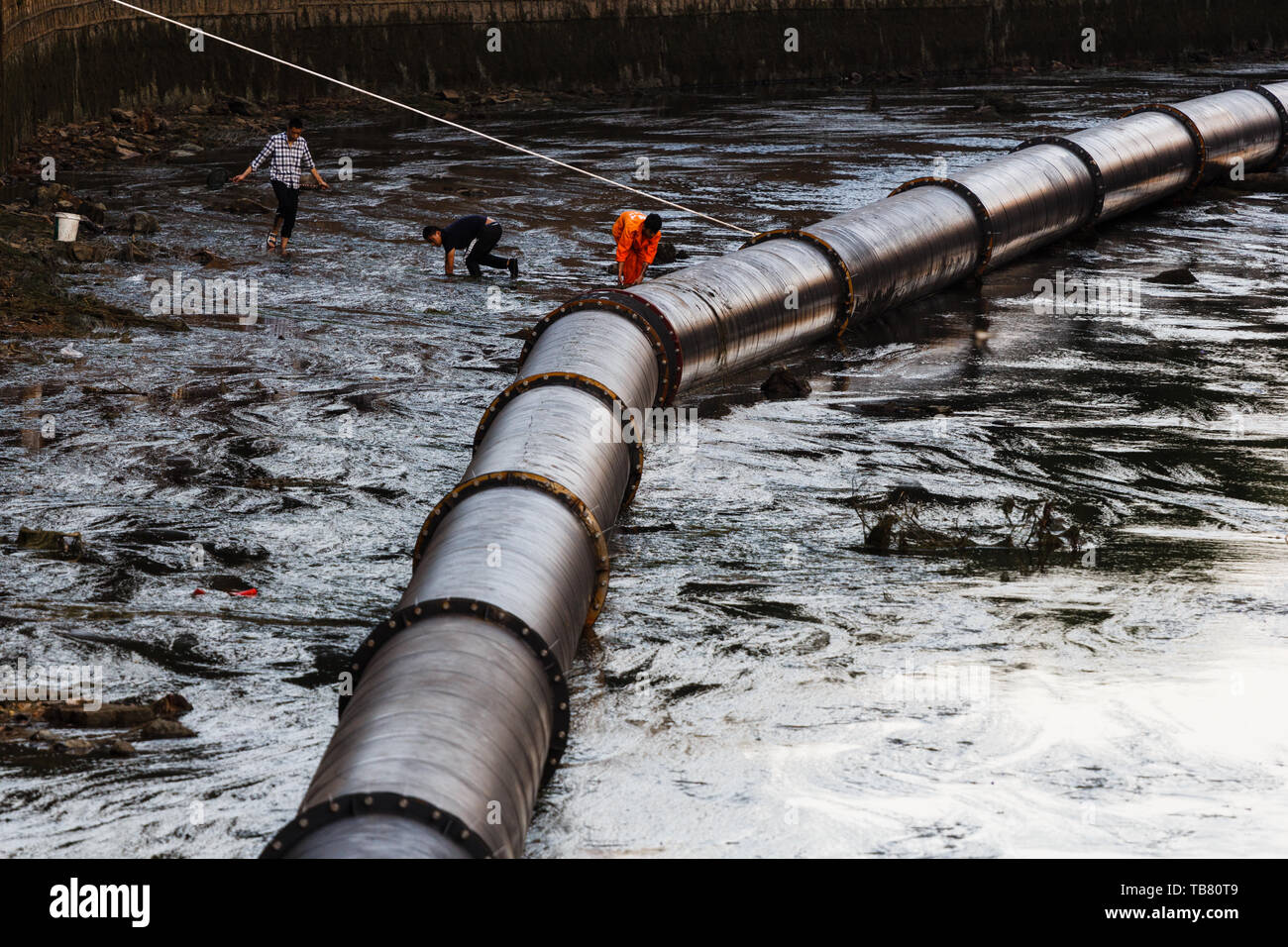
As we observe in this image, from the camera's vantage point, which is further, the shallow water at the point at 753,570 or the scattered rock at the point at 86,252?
the scattered rock at the point at 86,252

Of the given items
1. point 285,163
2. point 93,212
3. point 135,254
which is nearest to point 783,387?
point 285,163

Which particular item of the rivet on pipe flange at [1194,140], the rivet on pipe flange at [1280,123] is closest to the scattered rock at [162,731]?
the rivet on pipe flange at [1194,140]

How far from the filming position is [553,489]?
27.3ft

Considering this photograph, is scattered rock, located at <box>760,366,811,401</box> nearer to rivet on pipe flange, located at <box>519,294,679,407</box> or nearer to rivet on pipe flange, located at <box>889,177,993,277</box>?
rivet on pipe flange, located at <box>519,294,679,407</box>

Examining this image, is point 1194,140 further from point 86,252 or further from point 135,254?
point 86,252

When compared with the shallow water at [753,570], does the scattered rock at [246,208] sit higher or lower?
higher

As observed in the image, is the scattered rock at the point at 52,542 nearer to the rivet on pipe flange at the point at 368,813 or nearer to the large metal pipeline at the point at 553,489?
the large metal pipeline at the point at 553,489

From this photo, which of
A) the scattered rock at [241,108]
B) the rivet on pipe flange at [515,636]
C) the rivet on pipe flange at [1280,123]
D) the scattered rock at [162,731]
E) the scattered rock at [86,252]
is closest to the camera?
the rivet on pipe flange at [515,636]

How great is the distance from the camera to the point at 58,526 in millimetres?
9625

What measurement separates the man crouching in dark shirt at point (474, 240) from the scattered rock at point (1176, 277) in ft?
24.3

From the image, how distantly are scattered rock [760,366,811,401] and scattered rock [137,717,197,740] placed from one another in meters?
7.10

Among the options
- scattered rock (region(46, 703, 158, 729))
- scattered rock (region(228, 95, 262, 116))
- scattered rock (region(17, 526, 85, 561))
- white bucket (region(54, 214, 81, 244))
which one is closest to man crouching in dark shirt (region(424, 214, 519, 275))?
white bucket (region(54, 214, 81, 244))

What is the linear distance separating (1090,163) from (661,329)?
9.00 metres

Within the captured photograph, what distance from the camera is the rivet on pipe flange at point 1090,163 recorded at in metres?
19.0
